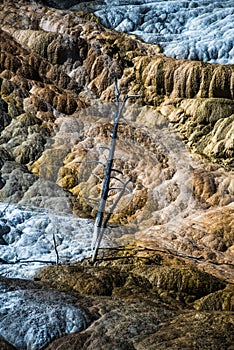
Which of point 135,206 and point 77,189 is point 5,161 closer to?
point 77,189

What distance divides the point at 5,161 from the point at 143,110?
838cm

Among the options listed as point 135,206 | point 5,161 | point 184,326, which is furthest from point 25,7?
point 184,326

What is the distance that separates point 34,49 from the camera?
27.6 m

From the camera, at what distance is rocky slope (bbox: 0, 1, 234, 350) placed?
415 inches

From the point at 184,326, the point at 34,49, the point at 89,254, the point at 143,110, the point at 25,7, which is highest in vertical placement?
the point at 25,7

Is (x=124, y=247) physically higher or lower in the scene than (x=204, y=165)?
lower

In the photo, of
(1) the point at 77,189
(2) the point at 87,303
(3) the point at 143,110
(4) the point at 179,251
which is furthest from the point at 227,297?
(3) the point at 143,110

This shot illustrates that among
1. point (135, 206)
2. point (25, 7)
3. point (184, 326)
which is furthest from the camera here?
point (25, 7)

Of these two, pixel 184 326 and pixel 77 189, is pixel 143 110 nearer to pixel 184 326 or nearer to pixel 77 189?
pixel 77 189

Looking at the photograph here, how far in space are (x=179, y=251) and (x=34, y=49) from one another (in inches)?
611

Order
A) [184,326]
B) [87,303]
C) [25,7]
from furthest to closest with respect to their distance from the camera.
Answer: [25,7] → [87,303] → [184,326]

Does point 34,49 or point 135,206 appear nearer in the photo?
point 135,206

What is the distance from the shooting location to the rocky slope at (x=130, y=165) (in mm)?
Answer: 10531

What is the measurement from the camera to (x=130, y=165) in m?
21.5
